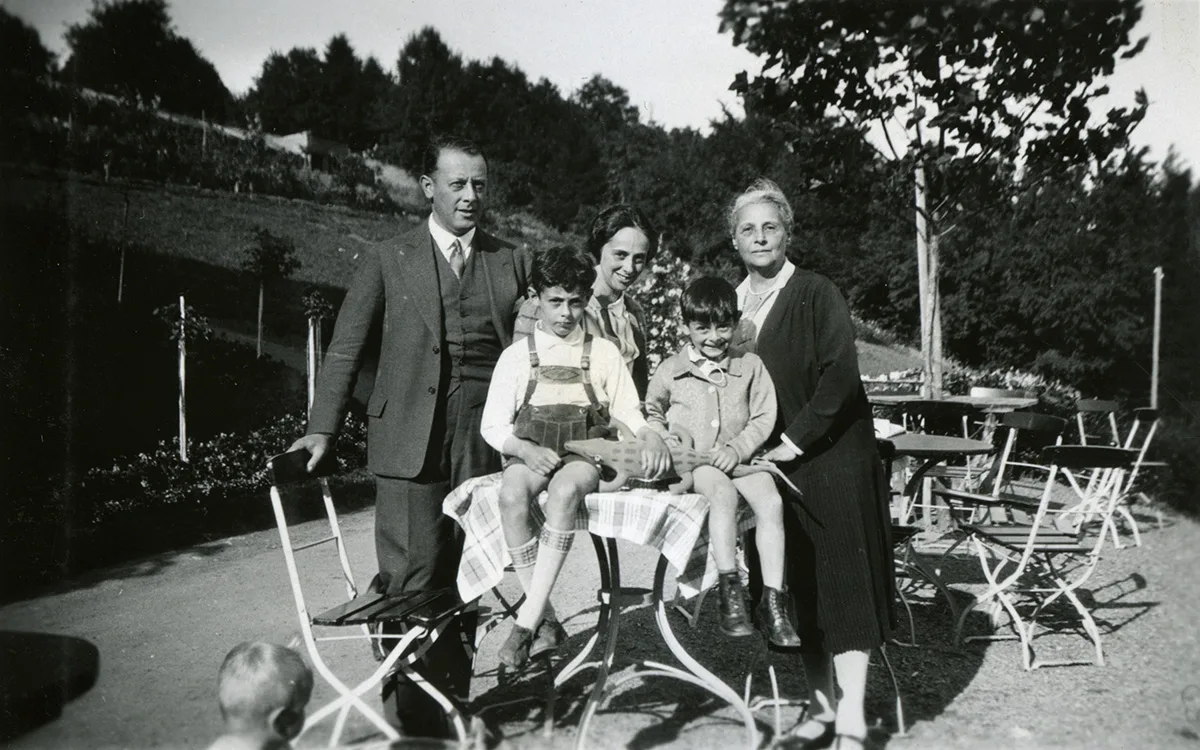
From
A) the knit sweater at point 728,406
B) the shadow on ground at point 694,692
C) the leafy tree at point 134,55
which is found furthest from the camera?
the leafy tree at point 134,55

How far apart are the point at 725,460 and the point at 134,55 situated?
612cm

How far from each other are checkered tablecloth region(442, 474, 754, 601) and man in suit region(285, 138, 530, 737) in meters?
0.16

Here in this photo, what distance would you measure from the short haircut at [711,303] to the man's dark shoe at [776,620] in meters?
0.94

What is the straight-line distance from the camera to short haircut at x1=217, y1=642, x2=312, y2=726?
2283 mm

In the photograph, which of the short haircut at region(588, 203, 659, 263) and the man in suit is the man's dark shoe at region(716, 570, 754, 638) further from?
the short haircut at region(588, 203, 659, 263)

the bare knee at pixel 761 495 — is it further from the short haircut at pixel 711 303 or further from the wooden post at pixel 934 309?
the wooden post at pixel 934 309

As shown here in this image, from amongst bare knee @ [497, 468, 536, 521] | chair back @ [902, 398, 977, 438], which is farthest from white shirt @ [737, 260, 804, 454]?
chair back @ [902, 398, 977, 438]

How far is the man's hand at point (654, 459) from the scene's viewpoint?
2.92 m

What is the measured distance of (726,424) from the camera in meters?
3.13

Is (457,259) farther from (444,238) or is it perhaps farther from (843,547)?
(843,547)

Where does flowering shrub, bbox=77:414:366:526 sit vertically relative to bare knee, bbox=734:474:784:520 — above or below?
below

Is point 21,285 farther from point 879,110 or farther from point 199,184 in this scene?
point 879,110

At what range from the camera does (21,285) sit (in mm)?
6289

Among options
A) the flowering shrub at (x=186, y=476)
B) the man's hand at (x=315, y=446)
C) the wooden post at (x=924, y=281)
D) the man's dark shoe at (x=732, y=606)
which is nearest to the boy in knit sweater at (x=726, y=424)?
the man's dark shoe at (x=732, y=606)
